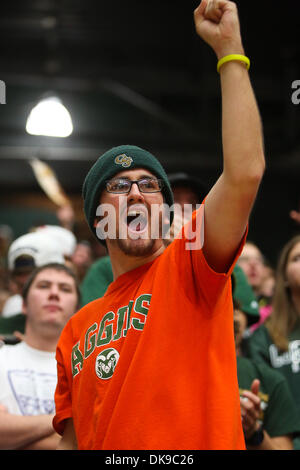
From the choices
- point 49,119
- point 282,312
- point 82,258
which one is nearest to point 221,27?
point 282,312

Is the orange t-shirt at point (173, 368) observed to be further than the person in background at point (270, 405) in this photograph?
No

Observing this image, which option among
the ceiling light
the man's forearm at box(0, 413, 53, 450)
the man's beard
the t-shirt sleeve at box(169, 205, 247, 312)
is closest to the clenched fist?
the t-shirt sleeve at box(169, 205, 247, 312)

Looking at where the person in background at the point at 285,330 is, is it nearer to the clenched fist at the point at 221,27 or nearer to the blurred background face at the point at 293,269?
the blurred background face at the point at 293,269

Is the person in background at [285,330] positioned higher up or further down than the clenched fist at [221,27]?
further down

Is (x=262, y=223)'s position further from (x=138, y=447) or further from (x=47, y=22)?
(x=138, y=447)

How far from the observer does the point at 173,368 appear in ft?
5.25

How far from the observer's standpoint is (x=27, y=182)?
33.3ft

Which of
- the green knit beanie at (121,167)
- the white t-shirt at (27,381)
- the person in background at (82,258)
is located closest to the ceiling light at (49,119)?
the person in background at (82,258)

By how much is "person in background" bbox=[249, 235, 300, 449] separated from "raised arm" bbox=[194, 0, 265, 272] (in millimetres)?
1850

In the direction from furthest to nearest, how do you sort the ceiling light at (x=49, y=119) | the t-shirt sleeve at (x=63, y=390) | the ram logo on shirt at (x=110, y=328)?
the ceiling light at (x=49, y=119) < the t-shirt sleeve at (x=63, y=390) < the ram logo on shirt at (x=110, y=328)

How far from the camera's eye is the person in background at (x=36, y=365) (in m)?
2.60

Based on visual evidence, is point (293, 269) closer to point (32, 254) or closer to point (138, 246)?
point (32, 254)

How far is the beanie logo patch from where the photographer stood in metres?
1.91

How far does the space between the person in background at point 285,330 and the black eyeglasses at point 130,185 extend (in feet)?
5.35
